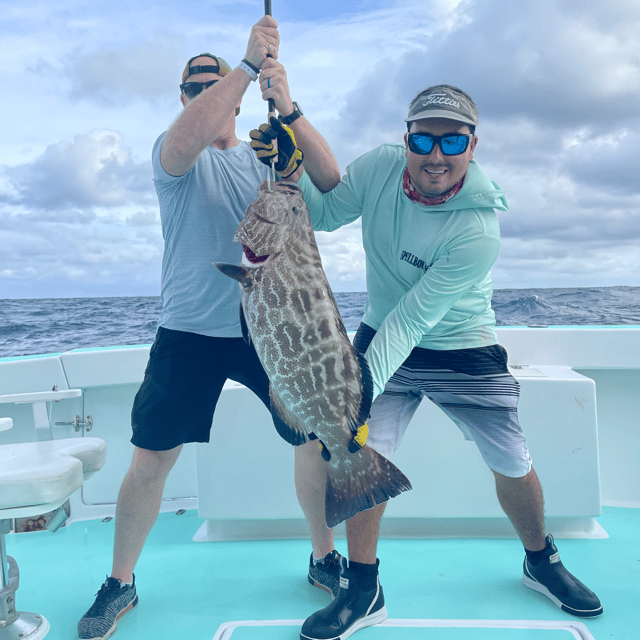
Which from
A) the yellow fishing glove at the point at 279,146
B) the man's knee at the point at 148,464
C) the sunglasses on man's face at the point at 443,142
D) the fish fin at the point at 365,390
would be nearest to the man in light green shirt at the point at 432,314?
the sunglasses on man's face at the point at 443,142

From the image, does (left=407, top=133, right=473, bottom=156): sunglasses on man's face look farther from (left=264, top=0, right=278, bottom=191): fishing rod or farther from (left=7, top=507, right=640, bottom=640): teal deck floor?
(left=7, top=507, right=640, bottom=640): teal deck floor

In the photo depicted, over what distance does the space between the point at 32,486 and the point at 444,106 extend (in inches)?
79.6

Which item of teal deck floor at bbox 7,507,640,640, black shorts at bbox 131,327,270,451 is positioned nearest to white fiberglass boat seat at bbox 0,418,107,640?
teal deck floor at bbox 7,507,640,640

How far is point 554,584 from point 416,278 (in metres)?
1.43

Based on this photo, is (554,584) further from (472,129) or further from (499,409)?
(472,129)

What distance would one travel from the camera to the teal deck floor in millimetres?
2182

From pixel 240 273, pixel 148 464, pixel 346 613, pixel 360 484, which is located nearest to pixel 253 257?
pixel 240 273

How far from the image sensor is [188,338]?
7.27 feet

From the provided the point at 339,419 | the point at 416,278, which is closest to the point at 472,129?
the point at 416,278

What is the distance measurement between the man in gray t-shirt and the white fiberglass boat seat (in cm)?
23

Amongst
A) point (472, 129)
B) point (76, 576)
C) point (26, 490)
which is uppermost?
point (472, 129)

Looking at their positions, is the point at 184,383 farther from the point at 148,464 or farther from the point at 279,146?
the point at 279,146

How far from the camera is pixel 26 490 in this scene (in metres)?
1.90

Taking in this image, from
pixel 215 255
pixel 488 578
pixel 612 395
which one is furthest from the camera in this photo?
pixel 612 395
